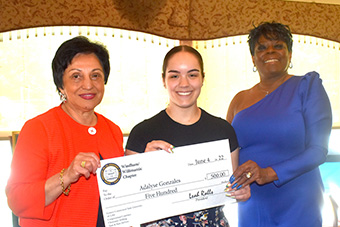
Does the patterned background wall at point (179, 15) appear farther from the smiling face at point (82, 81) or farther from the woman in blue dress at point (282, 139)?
the smiling face at point (82, 81)

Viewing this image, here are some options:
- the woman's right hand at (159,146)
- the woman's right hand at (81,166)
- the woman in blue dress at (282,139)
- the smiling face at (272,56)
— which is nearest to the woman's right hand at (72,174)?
the woman's right hand at (81,166)

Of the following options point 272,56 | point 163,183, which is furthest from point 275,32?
point 163,183

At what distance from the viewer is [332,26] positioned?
4.45 metres

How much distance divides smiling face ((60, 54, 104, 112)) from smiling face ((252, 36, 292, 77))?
3.31 feet

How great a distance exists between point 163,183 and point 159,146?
180 mm

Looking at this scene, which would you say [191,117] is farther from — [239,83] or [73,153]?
[239,83]

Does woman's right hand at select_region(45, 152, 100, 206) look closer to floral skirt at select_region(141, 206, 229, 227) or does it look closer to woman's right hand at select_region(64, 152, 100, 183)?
woman's right hand at select_region(64, 152, 100, 183)

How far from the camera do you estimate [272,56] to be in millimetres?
2154

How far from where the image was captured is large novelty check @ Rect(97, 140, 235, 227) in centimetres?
162

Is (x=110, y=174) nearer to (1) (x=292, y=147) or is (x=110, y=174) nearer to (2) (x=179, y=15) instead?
(1) (x=292, y=147)

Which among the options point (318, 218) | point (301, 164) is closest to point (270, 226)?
point (318, 218)

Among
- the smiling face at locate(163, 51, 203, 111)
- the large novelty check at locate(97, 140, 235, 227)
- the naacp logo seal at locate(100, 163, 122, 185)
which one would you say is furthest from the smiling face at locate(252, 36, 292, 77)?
the naacp logo seal at locate(100, 163, 122, 185)

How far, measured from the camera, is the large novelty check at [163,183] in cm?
162

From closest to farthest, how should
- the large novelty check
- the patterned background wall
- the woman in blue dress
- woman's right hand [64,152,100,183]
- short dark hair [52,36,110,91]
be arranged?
woman's right hand [64,152,100,183] < the large novelty check < short dark hair [52,36,110,91] < the woman in blue dress < the patterned background wall
